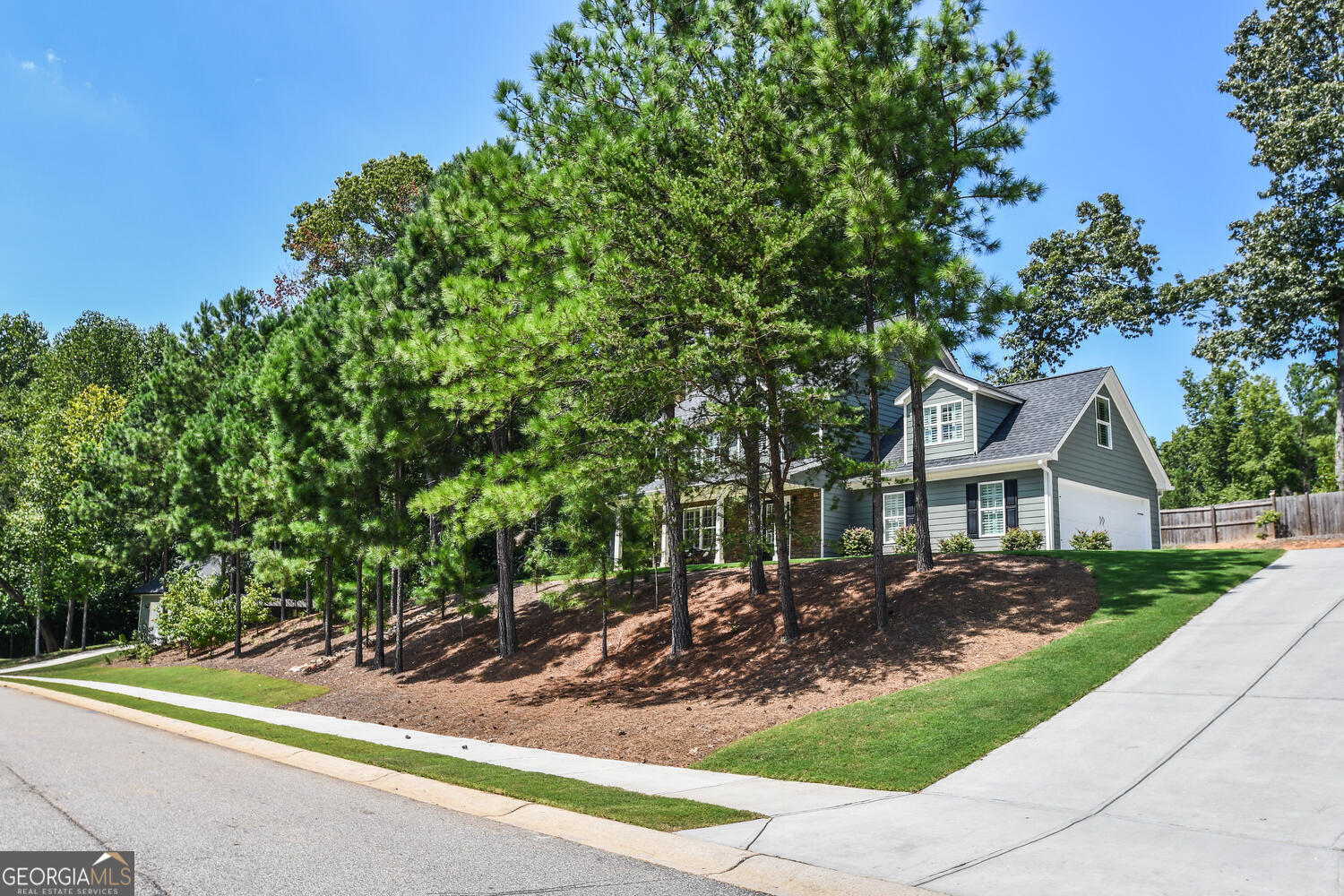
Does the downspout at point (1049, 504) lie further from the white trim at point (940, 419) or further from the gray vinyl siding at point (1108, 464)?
the white trim at point (940, 419)

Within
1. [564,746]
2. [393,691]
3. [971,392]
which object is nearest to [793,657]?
[564,746]

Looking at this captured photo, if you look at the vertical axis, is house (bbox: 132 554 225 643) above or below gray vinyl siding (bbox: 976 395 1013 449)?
below

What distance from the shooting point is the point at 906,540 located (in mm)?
23578

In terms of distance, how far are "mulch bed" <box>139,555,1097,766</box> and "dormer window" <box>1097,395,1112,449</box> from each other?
989 cm

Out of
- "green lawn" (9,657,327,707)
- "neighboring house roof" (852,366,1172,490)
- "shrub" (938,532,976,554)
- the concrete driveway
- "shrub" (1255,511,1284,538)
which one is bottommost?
"green lawn" (9,657,327,707)

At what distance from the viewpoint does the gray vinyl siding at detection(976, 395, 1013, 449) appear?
24953 millimetres

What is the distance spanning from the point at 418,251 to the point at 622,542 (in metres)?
8.19

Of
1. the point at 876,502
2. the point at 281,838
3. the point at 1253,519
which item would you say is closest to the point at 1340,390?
the point at 1253,519

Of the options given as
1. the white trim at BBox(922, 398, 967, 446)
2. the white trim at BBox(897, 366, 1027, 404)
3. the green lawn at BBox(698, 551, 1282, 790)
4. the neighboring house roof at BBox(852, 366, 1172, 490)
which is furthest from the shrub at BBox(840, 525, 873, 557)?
the green lawn at BBox(698, 551, 1282, 790)

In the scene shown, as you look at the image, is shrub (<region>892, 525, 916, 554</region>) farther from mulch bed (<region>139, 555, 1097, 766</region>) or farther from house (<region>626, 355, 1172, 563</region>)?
mulch bed (<region>139, 555, 1097, 766</region>)

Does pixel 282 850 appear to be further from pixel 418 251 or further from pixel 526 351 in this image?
pixel 418 251

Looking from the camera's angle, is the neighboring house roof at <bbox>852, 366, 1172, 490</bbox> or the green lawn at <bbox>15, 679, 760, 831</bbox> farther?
the neighboring house roof at <bbox>852, 366, 1172, 490</bbox>

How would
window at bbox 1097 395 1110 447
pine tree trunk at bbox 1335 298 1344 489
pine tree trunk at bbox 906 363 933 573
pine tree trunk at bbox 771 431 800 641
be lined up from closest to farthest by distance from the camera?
1. pine tree trunk at bbox 771 431 800 641
2. pine tree trunk at bbox 906 363 933 573
3. window at bbox 1097 395 1110 447
4. pine tree trunk at bbox 1335 298 1344 489

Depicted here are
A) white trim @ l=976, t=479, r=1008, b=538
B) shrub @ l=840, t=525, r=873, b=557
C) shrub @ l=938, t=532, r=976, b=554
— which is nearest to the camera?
shrub @ l=938, t=532, r=976, b=554
